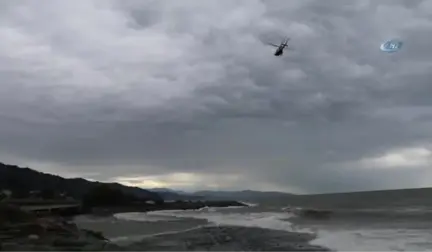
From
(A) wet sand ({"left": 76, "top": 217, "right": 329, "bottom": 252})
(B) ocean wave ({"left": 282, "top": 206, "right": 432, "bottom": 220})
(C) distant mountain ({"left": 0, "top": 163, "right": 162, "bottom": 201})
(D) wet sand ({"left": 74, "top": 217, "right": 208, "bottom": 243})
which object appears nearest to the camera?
(A) wet sand ({"left": 76, "top": 217, "right": 329, "bottom": 252})

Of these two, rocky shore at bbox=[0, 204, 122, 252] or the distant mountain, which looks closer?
rocky shore at bbox=[0, 204, 122, 252]

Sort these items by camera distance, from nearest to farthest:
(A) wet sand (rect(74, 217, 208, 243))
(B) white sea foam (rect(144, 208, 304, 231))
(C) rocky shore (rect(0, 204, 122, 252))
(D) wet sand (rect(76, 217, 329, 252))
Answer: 1. (C) rocky shore (rect(0, 204, 122, 252))
2. (D) wet sand (rect(76, 217, 329, 252))
3. (A) wet sand (rect(74, 217, 208, 243))
4. (B) white sea foam (rect(144, 208, 304, 231))

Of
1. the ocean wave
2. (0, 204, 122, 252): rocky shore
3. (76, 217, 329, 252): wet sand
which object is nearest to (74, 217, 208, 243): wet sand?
(76, 217, 329, 252): wet sand

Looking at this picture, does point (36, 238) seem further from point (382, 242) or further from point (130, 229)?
point (130, 229)

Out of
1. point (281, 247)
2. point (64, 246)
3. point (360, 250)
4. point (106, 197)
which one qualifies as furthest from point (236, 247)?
point (106, 197)

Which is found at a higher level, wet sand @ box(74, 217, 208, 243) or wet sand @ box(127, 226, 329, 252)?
wet sand @ box(74, 217, 208, 243)

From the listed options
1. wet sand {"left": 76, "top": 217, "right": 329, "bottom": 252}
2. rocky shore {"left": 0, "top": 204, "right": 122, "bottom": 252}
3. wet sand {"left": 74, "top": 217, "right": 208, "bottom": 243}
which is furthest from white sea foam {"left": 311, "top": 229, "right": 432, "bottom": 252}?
rocky shore {"left": 0, "top": 204, "right": 122, "bottom": 252}

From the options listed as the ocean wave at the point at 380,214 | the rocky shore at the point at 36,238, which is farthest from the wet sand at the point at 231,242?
the ocean wave at the point at 380,214

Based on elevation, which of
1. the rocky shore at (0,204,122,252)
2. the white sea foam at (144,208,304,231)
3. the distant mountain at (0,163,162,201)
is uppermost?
the distant mountain at (0,163,162,201)

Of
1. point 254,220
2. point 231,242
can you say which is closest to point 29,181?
point 254,220

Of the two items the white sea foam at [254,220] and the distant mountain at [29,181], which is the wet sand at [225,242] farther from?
the distant mountain at [29,181]

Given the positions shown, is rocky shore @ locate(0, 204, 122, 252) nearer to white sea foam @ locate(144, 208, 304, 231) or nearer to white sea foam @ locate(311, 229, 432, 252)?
white sea foam @ locate(311, 229, 432, 252)
